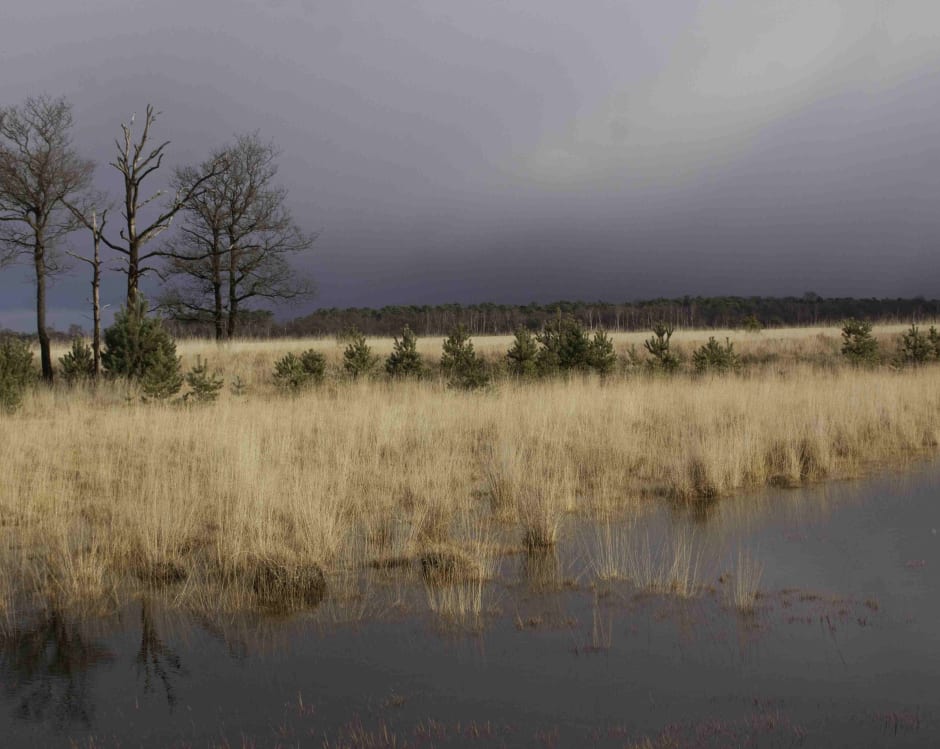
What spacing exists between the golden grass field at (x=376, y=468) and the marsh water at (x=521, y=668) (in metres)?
0.43

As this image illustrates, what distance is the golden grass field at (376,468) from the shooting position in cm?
668

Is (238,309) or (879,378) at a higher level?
(238,309)

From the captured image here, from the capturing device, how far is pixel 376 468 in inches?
408

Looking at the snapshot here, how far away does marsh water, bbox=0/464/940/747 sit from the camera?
411 centimetres

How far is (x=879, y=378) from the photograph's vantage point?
18594 mm

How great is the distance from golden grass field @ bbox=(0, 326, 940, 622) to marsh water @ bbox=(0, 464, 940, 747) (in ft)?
1.42

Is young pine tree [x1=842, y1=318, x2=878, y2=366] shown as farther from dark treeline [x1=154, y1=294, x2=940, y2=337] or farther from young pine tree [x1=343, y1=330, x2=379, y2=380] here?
dark treeline [x1=154, y1=294, x2=940, y2=337]

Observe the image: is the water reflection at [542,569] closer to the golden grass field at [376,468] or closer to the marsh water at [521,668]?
the marsh water at [521,668]

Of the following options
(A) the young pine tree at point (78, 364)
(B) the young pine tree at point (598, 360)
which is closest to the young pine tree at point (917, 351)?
(B) the young pine tree at point (598, 360)

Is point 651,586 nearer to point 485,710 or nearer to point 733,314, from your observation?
point 485,710

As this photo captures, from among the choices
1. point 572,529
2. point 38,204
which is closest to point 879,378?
point 572,529

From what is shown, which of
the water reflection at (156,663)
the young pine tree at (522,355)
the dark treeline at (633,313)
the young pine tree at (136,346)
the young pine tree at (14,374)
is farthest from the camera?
the dark treeline at (633,313)

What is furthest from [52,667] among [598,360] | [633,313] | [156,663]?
[633,313]

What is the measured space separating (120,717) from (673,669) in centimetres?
313
